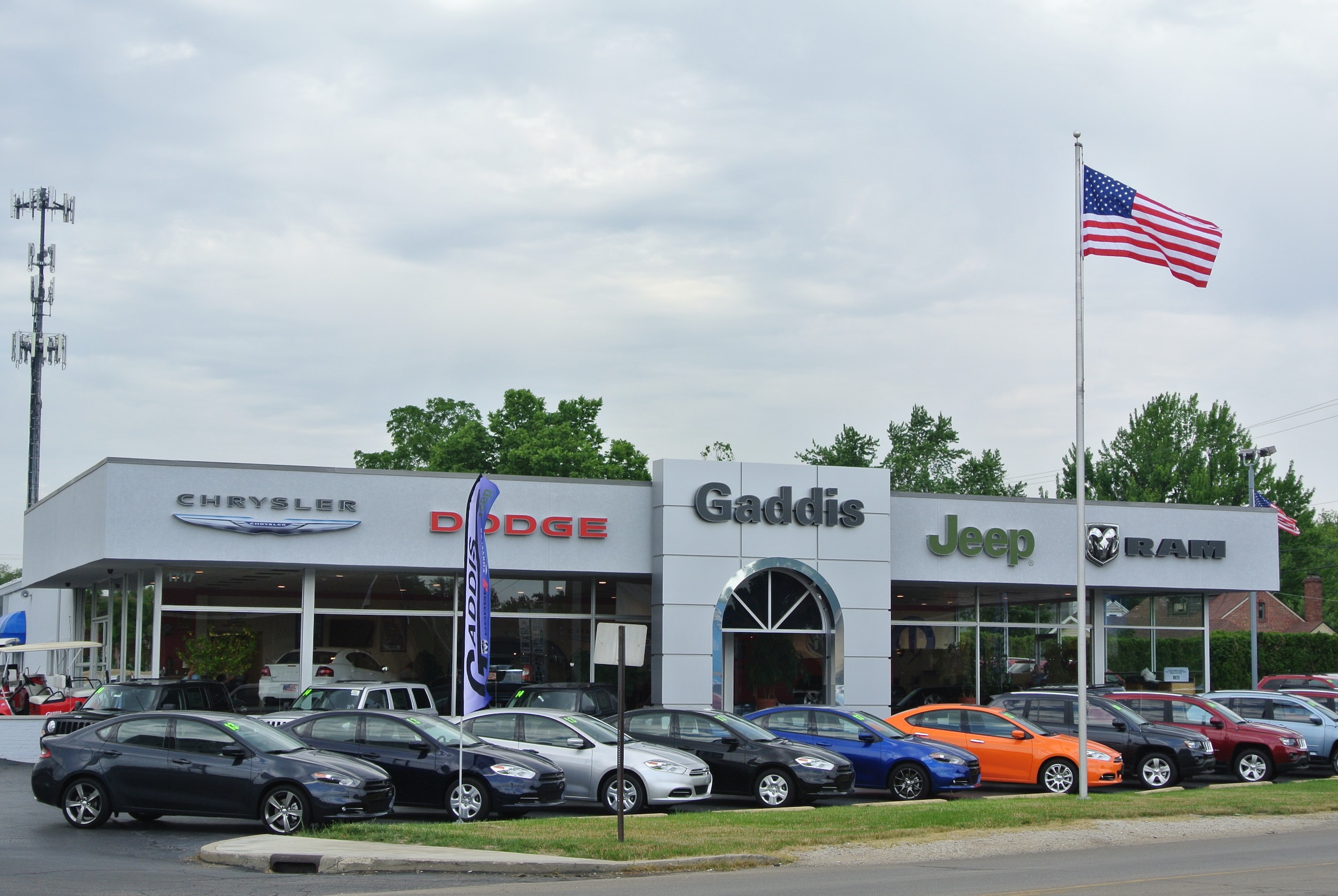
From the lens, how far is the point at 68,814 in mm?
16938

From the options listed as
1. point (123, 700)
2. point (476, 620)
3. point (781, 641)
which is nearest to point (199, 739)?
point (476, 620)

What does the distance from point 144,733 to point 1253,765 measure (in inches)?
723

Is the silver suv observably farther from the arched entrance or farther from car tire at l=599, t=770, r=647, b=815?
the arched entrance

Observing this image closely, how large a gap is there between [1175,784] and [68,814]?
1693 cm

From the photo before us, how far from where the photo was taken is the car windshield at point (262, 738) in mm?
16828

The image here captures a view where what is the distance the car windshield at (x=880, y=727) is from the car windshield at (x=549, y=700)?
480cm

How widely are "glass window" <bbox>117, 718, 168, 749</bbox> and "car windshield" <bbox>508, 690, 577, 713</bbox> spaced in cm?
757

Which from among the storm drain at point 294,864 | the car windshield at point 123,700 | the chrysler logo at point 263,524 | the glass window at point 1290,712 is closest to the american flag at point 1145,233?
the glass window at point 1290,712

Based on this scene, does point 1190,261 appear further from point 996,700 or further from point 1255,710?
point 1255,710

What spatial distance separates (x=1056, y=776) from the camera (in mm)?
22094

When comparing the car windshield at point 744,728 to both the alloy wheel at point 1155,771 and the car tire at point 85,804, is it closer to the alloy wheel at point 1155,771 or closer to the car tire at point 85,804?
the alloy wheel at point 1155,771

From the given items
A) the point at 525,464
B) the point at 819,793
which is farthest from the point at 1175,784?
the point at 525,464

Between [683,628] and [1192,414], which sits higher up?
[1192,414]

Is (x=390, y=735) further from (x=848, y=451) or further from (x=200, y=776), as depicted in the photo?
(x=848, y=451)
